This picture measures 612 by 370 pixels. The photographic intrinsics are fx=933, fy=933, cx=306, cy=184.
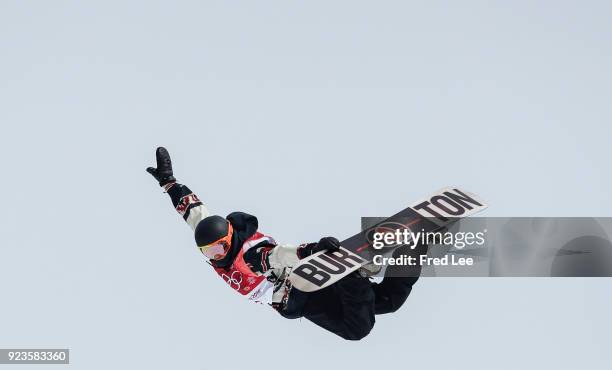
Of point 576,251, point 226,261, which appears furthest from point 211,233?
point 576,251

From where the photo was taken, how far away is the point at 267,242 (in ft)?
31.8

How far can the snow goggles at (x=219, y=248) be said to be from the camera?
30.3 ft

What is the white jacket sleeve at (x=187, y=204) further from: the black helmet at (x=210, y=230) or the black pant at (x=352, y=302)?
the black pant at (x=352, y=302)

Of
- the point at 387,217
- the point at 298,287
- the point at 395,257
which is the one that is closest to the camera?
the point at 298,287

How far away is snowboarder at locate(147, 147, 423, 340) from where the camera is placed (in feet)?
30.3

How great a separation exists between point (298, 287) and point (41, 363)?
3564 mm

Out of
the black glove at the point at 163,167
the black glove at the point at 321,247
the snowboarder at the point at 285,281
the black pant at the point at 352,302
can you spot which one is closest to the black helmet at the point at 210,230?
the snowboarder at the point at 285,281

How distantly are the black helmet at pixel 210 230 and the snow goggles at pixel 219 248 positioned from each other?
46 mm

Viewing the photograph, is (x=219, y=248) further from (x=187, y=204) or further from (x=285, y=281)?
(x=187, y=204)

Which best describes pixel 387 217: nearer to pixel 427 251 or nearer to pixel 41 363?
pixel 427 251

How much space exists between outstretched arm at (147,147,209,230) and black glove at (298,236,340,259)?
4.08 feet

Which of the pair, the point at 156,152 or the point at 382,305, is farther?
the point at 156,152

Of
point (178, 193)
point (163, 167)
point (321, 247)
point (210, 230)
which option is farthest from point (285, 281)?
point (163, 167)

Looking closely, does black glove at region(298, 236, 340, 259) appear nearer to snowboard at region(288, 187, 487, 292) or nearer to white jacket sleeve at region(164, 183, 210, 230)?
snowboard at region(288, 187, 487, 292)
